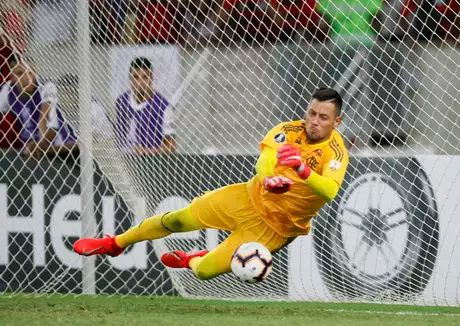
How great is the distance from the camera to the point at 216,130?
8.44 metres

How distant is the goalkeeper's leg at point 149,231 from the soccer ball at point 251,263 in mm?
675

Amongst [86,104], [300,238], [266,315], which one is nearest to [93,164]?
[86,104]

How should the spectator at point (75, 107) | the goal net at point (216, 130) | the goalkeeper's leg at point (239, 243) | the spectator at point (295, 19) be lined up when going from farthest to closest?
1. the spectator at point (75, 107)
2. the spectator at point (295, 19)
3. the goal net at point (216, 130)
4. the goalkeeper's leg at point (239, 243)

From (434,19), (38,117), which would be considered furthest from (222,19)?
(38,117)

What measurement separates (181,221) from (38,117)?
8.39 feet

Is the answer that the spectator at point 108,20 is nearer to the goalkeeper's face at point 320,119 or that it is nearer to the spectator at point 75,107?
the spectator at point 75,107

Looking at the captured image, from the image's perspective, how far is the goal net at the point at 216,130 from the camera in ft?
25.6

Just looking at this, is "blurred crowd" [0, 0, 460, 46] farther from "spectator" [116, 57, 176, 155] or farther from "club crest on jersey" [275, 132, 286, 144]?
"club crest on jersey" [275, 132, 286, 144]

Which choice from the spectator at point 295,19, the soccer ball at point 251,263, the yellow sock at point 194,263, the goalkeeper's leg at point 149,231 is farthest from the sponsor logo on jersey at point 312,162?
the spectator at point 295,19

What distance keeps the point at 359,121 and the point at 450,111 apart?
71 centimetres

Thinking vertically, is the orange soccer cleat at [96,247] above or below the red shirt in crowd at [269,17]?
below

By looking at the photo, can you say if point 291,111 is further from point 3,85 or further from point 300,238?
point 3,85

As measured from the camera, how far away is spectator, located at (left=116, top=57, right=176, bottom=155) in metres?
8.39

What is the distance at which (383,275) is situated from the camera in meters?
7.84
